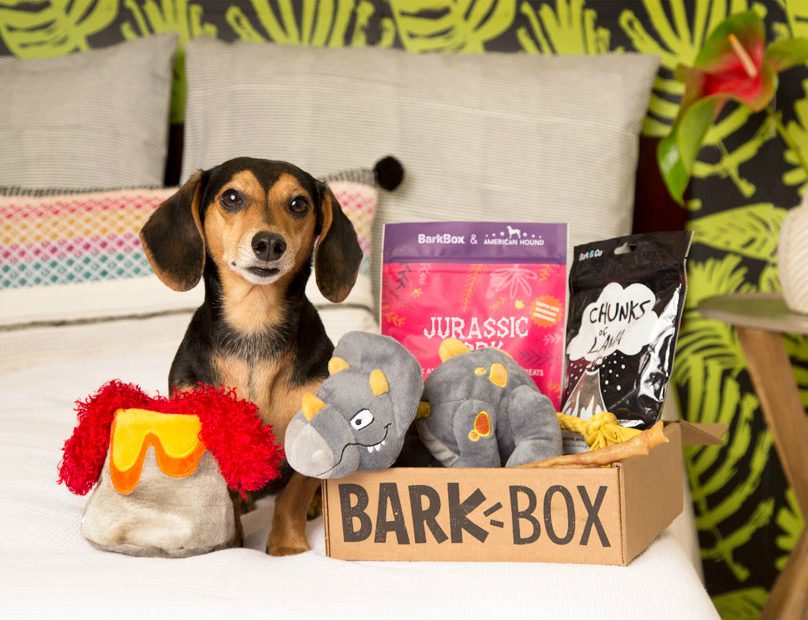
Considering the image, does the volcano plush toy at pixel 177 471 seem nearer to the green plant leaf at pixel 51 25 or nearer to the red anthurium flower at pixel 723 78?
the red anthurium flower at pixel 723 78

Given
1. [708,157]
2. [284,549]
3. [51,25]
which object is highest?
[51,25]

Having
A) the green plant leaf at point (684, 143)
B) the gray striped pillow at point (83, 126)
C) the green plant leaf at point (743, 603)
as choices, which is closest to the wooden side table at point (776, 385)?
the green plant leaf at point (684, 143)

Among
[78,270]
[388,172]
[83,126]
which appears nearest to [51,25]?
[83,126]

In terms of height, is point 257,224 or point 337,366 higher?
point 257,224

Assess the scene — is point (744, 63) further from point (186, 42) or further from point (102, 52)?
point (102, 52)

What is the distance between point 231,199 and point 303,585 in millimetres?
381

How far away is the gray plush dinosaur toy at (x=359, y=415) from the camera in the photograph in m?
0.72

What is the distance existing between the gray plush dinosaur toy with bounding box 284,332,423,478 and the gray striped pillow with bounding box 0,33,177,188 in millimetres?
1232

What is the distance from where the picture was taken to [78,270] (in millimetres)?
1539

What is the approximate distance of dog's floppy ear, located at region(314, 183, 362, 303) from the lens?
90cm

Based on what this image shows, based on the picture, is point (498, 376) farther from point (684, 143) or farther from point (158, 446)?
point (684, 143)

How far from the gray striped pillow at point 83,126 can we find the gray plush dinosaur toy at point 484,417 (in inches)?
48.6

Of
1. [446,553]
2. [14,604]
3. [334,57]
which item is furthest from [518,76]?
[14,604]

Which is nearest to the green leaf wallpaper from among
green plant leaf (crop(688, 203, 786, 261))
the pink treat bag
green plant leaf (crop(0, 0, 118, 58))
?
green plant leaf (crop(688, 203, 786, 261))
